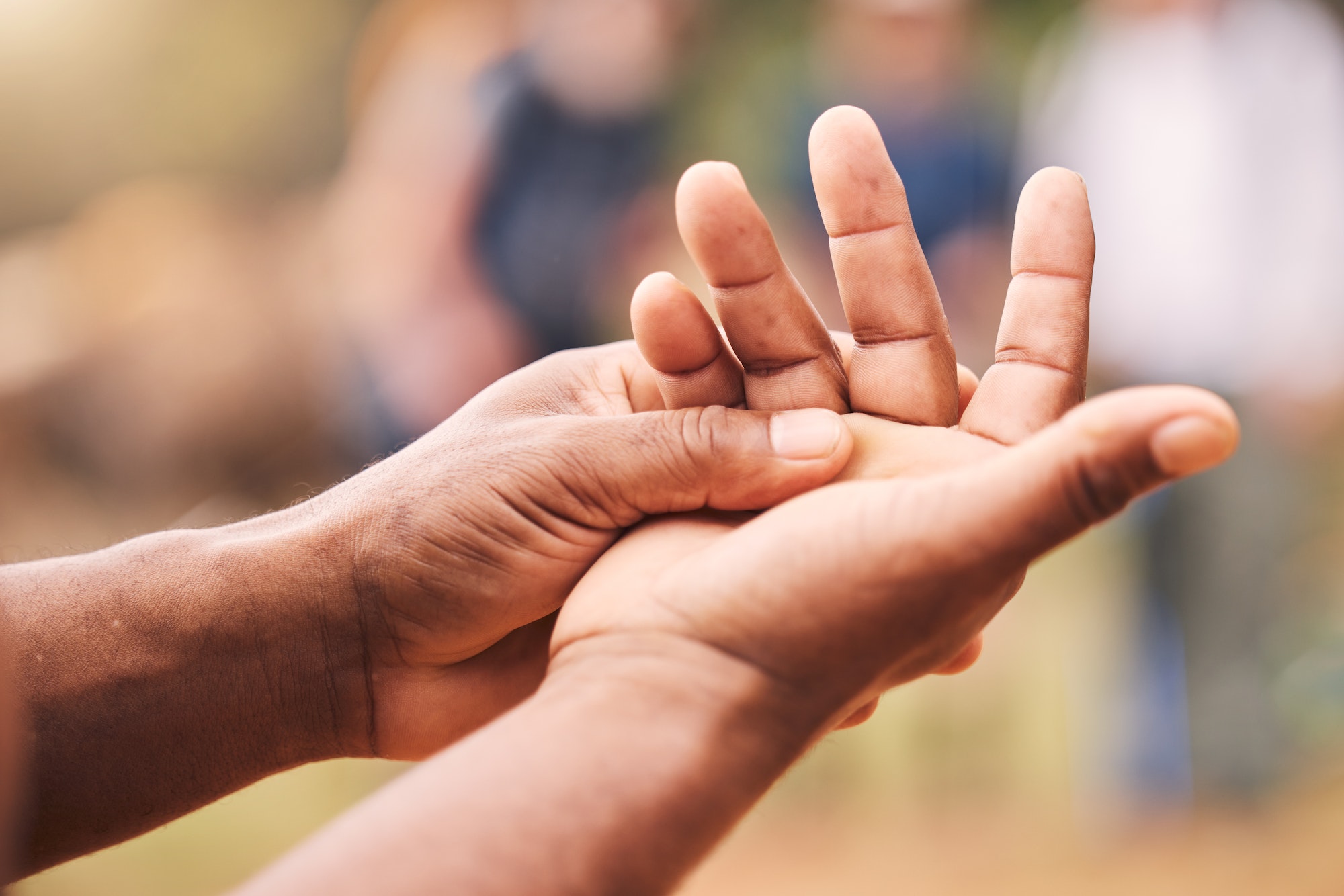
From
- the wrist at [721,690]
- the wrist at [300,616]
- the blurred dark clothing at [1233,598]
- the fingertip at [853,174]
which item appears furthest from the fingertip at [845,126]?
the blurred dark clothing at [1233,598]

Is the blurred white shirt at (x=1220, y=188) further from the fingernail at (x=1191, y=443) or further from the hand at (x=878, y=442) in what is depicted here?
the fingernail at (x=1191, y=443)

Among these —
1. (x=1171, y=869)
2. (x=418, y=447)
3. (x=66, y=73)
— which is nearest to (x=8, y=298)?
(x=66, y=73)

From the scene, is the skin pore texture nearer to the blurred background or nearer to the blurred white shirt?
the blurred background

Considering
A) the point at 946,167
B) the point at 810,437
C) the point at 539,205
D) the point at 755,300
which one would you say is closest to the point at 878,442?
the point at 810,437

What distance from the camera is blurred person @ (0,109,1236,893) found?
731mm

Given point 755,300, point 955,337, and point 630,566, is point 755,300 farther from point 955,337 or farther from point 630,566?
point 955,337

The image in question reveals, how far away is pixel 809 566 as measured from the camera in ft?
2.41

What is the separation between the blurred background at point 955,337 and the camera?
7.13 feet

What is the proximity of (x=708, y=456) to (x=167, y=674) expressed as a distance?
25.3 inches

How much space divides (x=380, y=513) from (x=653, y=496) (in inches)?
12.4

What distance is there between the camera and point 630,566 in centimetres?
93

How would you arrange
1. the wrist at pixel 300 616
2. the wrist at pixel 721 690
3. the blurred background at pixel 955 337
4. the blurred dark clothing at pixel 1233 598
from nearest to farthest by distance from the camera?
the wrist at pixel 721 690 < the wrist at pixel 300 616 < the blurred background at pixel 955 337 < the blurred dark clothing at pixel 1233 598

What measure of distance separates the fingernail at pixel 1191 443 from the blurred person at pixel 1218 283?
1851mm

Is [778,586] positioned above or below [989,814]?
above
